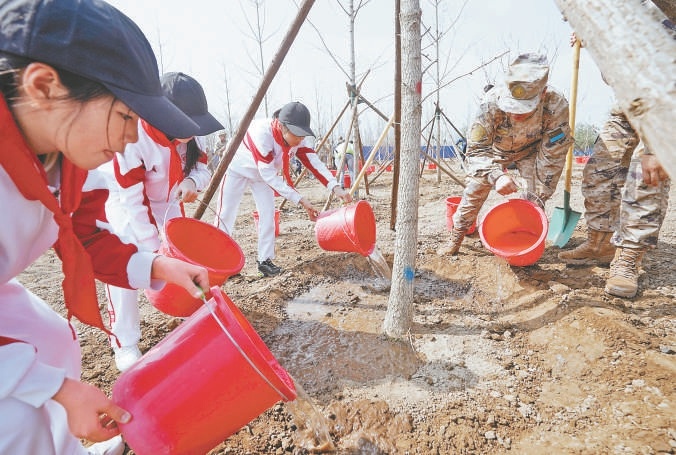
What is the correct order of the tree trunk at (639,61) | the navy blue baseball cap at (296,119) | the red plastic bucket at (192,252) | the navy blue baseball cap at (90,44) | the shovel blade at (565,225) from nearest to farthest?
1. the tree trunk at (639,61)
2. the navy blue baseball cap at (90,44)
3. the red plastic bucket at (192,252)
4. the navy blue baseball cap at (296,119)
5. the shovel blade at (565,225)

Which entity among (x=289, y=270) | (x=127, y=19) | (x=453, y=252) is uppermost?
(x=127, y=19)

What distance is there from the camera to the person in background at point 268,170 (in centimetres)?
339

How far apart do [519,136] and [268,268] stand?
2.49m

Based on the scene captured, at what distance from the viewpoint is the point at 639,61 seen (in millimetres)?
632

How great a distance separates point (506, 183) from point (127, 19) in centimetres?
261

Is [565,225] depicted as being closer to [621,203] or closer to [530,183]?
[530,183]

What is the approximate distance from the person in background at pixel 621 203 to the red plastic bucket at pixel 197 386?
2533 millimetres

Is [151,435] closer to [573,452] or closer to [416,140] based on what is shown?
[573,452]

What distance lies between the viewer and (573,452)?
1.50 meters

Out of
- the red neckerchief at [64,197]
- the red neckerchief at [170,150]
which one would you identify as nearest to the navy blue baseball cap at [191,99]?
the red neckerchief at [170,150]

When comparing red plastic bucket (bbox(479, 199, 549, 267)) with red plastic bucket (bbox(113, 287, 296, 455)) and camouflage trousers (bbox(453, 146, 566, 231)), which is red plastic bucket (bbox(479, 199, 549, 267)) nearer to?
camouflage trousers (bbox(453, 146, 566, 231))

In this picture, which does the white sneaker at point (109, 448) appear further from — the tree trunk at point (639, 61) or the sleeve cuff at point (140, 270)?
the tree trunk at point (639, 61)

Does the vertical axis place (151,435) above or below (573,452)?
above

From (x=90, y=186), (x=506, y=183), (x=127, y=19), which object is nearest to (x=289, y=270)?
(x=506, y=183)
